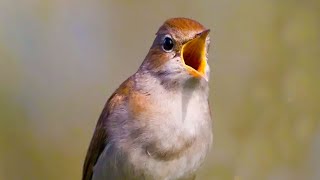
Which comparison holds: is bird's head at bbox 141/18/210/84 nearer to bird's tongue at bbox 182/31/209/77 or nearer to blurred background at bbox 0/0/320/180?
bird's tongue at bbox 182/31/209/77

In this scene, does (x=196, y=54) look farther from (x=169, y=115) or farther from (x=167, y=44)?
(x=169, y=115)

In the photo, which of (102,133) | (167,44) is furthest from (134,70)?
(167,44)

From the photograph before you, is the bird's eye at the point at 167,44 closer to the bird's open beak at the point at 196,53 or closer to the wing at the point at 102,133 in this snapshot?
the bird's open beak at the point at 196,53

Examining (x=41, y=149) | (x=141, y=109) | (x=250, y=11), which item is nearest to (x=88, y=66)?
(x=41, y=149)

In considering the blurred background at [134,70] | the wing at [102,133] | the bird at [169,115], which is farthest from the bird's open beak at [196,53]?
the blurred background at [134,70]

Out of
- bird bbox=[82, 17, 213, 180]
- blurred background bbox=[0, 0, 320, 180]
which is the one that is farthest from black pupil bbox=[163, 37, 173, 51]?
blurred background bbox=[0, 0, 320, 180]
